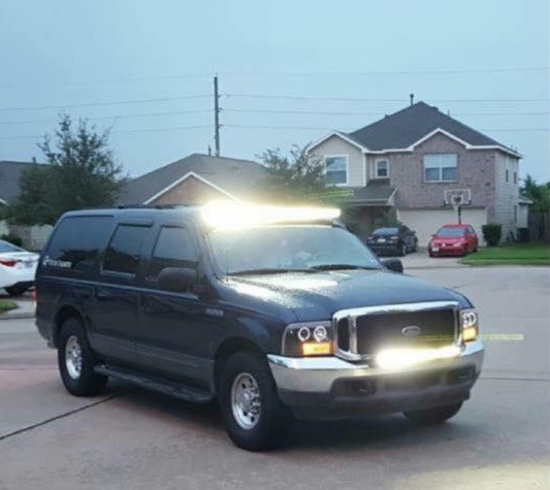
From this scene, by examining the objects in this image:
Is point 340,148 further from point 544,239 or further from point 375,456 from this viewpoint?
point 375,456

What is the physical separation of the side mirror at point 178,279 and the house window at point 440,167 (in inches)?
1740

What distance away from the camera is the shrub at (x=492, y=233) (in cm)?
4919

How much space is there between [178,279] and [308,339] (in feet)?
5.10

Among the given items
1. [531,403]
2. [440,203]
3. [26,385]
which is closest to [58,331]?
[26,385]

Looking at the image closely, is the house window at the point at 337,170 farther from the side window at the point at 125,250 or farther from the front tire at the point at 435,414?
the front tire at the point at 435,414

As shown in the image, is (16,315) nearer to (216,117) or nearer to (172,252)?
(172,252)

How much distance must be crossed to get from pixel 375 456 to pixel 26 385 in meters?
4.82

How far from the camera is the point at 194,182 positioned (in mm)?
52969

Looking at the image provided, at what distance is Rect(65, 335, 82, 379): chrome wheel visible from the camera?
376 inches

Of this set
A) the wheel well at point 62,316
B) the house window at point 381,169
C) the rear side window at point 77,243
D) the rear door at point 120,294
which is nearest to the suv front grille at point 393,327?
the rear door at point 120,294

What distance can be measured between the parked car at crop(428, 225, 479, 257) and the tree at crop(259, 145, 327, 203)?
577 centimetres

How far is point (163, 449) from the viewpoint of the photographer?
7.11 meters

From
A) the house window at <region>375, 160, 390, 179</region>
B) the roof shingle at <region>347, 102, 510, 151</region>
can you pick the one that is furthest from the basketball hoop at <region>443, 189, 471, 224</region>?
the house window at <region>375, 160, 390, 179</region>

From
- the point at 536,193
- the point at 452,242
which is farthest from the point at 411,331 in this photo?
the point at 536,193
